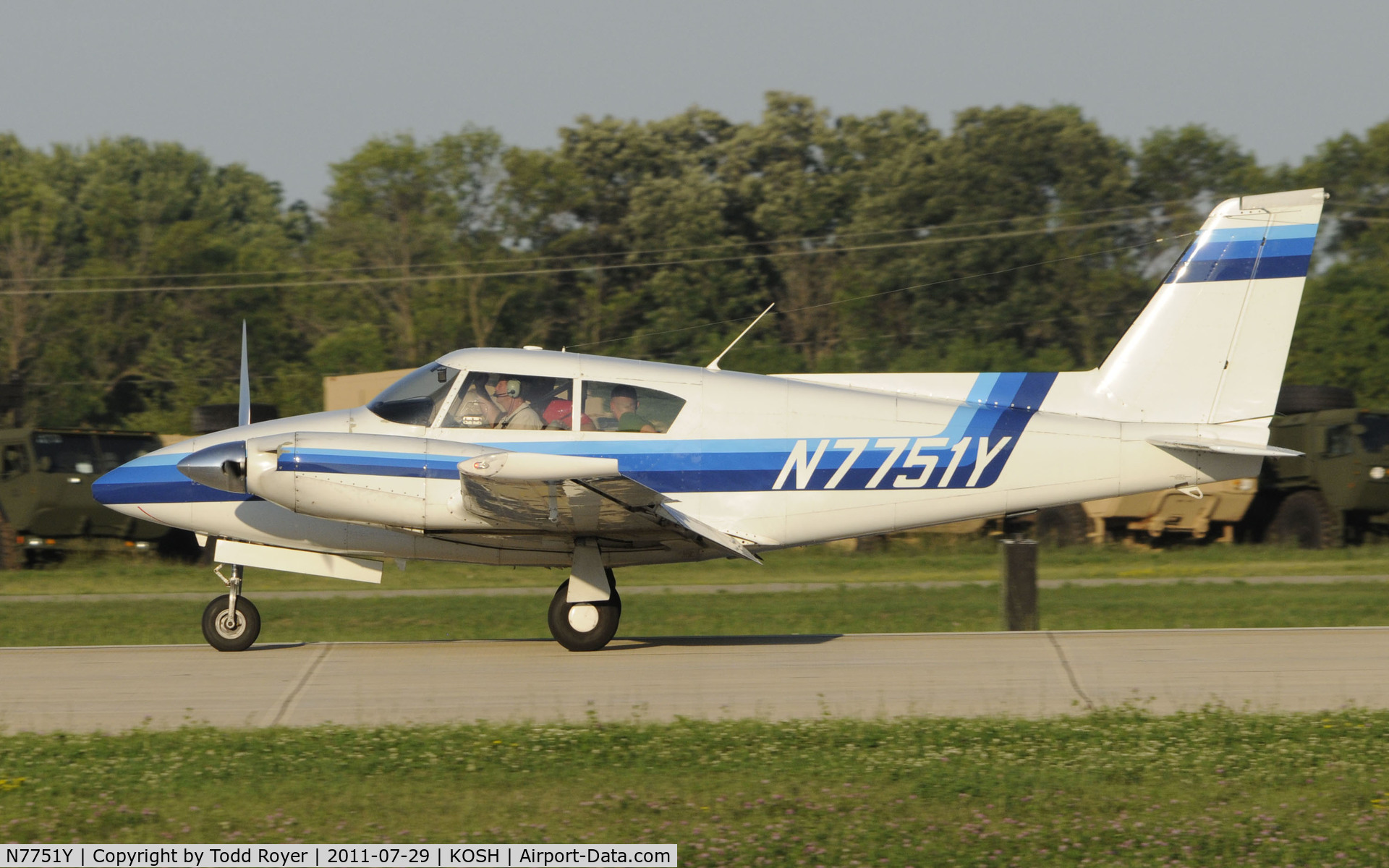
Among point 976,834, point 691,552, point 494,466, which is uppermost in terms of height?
point 494,466

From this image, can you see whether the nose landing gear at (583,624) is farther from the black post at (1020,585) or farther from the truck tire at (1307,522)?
the truck tire at (1307,522)

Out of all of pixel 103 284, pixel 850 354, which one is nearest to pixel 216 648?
pixel 850 354

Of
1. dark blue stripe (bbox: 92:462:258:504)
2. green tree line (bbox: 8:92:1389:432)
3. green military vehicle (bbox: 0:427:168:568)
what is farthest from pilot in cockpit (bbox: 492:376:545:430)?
green tree line (bbox: 8:92:1389:432)

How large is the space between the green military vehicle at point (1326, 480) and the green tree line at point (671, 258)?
13047 millimetres

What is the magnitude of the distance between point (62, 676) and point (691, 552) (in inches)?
198

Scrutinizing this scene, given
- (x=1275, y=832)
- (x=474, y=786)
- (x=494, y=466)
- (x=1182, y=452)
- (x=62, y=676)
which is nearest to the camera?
(x=1275, y=832)

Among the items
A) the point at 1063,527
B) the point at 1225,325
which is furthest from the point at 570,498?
the point at 1063,527

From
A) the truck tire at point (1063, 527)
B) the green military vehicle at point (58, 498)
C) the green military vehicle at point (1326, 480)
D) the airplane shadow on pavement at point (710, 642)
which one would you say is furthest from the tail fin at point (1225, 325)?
the green military vehicle at point (58, 498)

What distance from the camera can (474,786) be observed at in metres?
7.24

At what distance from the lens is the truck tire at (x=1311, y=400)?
26.5 m

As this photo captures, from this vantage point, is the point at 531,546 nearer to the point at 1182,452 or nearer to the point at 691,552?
the point at 691,552

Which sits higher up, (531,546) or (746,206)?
(746,206)
